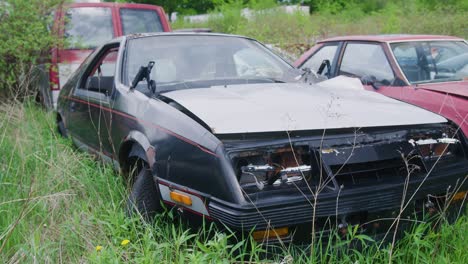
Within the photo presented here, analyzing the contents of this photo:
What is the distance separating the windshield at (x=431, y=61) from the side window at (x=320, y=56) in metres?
0.86

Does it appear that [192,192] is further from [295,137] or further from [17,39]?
[17,39]

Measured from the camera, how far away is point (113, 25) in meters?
7.69

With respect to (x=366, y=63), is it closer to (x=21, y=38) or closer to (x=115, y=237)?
(x=115, y=237)

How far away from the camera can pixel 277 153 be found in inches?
101

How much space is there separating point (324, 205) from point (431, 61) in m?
3.34

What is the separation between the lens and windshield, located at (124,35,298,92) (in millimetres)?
3738

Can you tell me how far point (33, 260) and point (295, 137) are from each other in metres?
1.56

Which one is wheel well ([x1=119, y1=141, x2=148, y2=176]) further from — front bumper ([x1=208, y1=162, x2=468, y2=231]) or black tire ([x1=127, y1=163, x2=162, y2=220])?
front bumper ([x1=208, y1=162, x2=468, y2=231])

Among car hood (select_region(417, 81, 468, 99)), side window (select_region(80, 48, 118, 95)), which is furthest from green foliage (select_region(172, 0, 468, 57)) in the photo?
side window (select_region(80, 48, 118, 95))

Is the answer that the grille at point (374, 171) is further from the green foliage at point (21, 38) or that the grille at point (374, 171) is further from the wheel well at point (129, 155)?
the green foliage at point (21, 38)

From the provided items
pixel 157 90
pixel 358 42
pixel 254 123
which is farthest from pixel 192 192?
pixel 358 42

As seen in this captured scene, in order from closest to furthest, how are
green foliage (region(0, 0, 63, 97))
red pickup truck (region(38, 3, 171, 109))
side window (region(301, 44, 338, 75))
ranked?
side window (region(301, 44, 338, 75)) → green foliage (region(0, 0, 63, 97)) → red pickup truck (region(38, 3, 171, 109))

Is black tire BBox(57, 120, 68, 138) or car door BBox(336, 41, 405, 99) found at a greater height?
car door BBox(336, 41, 405, 99)

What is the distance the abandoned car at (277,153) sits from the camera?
7.85 feet
